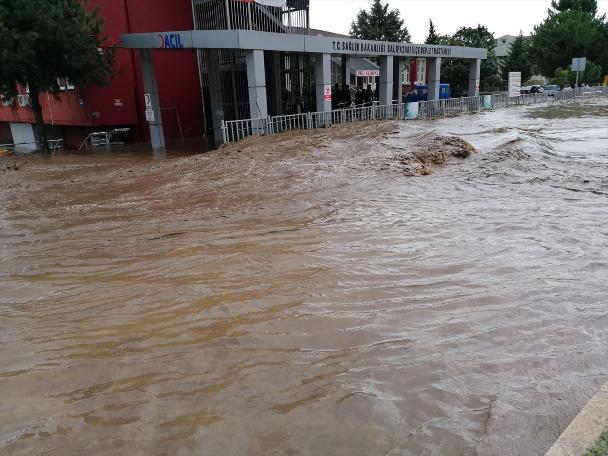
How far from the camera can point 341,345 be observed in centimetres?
379

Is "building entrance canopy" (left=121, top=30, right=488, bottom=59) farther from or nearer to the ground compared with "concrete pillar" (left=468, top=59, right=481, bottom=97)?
farther from the ground

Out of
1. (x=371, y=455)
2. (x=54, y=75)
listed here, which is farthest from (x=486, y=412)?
(x=54, y=75)

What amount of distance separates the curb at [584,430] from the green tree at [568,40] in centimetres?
6235

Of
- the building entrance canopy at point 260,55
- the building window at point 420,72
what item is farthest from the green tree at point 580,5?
the building entrance canopy at point 260,55

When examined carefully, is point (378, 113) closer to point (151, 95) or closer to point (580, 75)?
point (151, 95)

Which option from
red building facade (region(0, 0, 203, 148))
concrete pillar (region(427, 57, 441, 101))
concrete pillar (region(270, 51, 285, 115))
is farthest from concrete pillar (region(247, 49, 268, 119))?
concrete pillar (region(427, 57, 441, 101))

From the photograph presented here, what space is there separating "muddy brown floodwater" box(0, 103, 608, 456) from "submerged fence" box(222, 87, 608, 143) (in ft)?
30.8

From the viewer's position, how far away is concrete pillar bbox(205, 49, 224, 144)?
21.8 m

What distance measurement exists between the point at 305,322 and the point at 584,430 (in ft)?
7.17

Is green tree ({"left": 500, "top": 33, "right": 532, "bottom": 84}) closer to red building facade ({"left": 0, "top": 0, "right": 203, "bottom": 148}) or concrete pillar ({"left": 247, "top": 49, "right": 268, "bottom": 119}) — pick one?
red building facade ({"left": 0, "top": 0, "right": 203, "bottom": 148})

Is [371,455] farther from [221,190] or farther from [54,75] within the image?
[54,75]

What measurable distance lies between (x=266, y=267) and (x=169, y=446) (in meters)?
2.76

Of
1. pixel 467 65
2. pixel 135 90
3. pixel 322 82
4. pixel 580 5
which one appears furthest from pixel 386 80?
pixel 580 5

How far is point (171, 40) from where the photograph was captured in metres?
17.8
